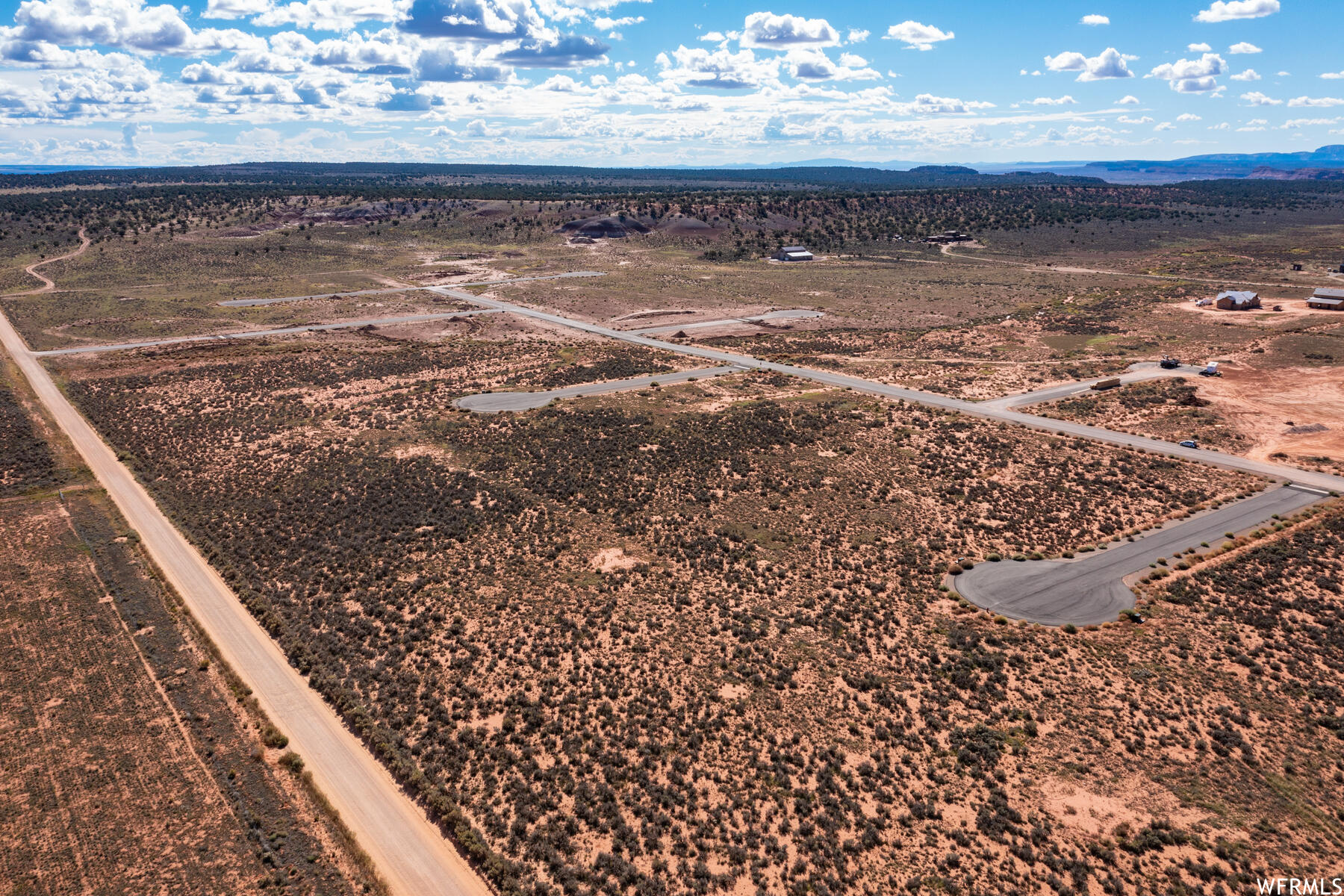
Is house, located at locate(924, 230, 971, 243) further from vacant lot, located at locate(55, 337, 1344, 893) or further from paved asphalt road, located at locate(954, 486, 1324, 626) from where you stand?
paved asphalt road, located at locate(954, 486, 1324, 626)

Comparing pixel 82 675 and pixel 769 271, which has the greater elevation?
pixel 769 271

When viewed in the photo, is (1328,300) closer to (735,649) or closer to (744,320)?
(744,320)

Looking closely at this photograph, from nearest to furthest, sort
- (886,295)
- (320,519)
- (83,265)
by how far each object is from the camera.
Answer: (320,519) < (886,295) < (83,265)

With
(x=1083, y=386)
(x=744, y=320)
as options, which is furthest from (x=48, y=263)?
(x=1083, y=386)

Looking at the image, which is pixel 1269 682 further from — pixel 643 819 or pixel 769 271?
pixel 769 271

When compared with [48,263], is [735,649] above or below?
below

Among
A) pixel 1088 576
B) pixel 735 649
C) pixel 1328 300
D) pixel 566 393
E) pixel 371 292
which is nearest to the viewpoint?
pixel 735 649

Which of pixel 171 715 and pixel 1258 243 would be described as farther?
pixel 1258 243

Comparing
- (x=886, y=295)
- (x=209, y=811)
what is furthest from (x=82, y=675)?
(x=886, y=295)
